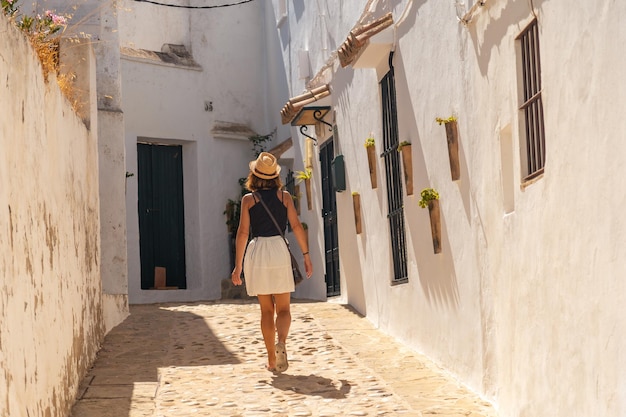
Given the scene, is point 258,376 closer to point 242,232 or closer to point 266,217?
point 242,232

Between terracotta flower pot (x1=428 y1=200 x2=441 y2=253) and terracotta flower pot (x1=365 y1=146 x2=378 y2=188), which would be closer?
terracotta flower pot (x1=428 y1=200 x2=441 y2=253)

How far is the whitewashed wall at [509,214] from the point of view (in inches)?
183

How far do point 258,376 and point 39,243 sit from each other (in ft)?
9.13

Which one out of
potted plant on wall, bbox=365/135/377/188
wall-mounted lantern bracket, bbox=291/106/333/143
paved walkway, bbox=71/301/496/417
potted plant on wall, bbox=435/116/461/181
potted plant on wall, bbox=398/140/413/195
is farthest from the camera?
wall-mounted lantern bracket, bbox=291/106/333/143

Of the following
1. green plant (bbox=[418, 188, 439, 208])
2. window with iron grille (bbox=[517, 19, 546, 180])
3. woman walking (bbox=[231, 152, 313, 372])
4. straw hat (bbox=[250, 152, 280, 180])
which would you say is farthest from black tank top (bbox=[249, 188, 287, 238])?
window with iron grille (bbox=[517, 19, 546, 180])

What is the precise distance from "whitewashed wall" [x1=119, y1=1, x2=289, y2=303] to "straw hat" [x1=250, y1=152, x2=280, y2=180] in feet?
27.7

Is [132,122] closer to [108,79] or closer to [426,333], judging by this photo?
[108,79]

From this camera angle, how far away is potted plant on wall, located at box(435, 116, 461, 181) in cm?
782

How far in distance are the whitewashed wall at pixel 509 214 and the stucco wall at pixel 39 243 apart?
2732 mm

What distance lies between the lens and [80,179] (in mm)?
8852

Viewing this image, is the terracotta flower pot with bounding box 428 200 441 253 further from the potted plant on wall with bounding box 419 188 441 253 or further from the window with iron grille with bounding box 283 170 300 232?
the window with iron grille with bounding box 283 170 300 232

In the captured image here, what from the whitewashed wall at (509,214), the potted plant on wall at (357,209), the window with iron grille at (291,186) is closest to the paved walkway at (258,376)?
the whitewashed wall at (509,214)

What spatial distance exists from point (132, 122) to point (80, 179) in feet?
27.5

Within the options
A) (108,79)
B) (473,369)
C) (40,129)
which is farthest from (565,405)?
(108,79)
